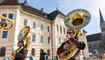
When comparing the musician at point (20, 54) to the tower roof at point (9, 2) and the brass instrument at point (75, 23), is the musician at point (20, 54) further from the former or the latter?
the tower roof at point (9, 2)

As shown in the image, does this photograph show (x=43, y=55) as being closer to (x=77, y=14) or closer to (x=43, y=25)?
(x=77, y=14)

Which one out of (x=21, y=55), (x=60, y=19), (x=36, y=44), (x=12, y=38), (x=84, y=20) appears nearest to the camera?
(x=84, y=20)

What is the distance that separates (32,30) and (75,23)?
1987 cm

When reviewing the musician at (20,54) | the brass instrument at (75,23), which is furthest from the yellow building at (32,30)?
the brass instrument at (75,23)

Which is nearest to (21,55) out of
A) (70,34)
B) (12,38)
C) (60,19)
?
(70,34)

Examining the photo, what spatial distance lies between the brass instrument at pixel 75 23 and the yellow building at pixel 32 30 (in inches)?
617

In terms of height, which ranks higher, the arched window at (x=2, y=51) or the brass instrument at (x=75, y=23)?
the brass instrument at (x=75, y=23)

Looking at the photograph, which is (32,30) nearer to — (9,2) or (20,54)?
(9,2)

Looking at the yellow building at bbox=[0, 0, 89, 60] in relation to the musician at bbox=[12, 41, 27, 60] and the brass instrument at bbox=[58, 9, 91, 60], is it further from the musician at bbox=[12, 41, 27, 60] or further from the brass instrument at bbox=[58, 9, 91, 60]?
the brass instrument at bbox=[58, 9, 91, 60]

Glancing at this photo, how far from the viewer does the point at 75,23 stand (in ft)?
14.8

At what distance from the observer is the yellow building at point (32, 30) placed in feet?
60.5

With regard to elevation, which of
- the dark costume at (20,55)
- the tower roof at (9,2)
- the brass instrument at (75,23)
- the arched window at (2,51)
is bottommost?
the arched window at (2,51)

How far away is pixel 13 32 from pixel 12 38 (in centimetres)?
115

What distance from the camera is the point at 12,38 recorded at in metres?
18.5
